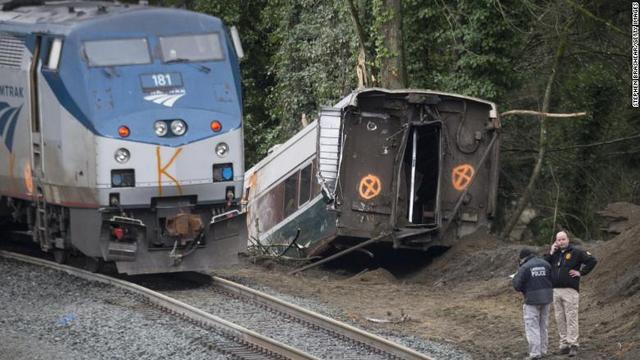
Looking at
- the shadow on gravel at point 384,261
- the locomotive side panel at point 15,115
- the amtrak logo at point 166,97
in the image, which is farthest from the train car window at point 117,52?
the shadow on gravel at point 384,261

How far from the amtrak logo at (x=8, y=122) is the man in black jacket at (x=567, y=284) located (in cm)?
780

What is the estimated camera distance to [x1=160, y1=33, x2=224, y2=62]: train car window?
15680 mm

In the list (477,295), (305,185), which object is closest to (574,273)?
(477,295)

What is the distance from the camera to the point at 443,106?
1855cm

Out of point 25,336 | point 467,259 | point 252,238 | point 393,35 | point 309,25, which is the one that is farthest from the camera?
point 309,25

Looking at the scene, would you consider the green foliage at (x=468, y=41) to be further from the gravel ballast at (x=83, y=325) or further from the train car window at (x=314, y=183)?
the gravel ballast at (x=83, y=325)

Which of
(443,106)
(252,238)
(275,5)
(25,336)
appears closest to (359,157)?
(443,106)

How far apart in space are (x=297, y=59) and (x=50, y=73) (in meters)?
15.9

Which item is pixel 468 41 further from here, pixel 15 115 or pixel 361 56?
pixel 15 115

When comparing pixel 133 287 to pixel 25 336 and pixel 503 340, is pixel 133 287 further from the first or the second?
pixel 503 340

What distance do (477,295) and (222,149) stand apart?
13.4 feet

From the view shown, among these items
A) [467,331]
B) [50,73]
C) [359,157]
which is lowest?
[467,331]

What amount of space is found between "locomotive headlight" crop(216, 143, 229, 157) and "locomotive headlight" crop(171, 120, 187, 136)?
1.71 feet

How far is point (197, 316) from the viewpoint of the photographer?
1388 centimetres
